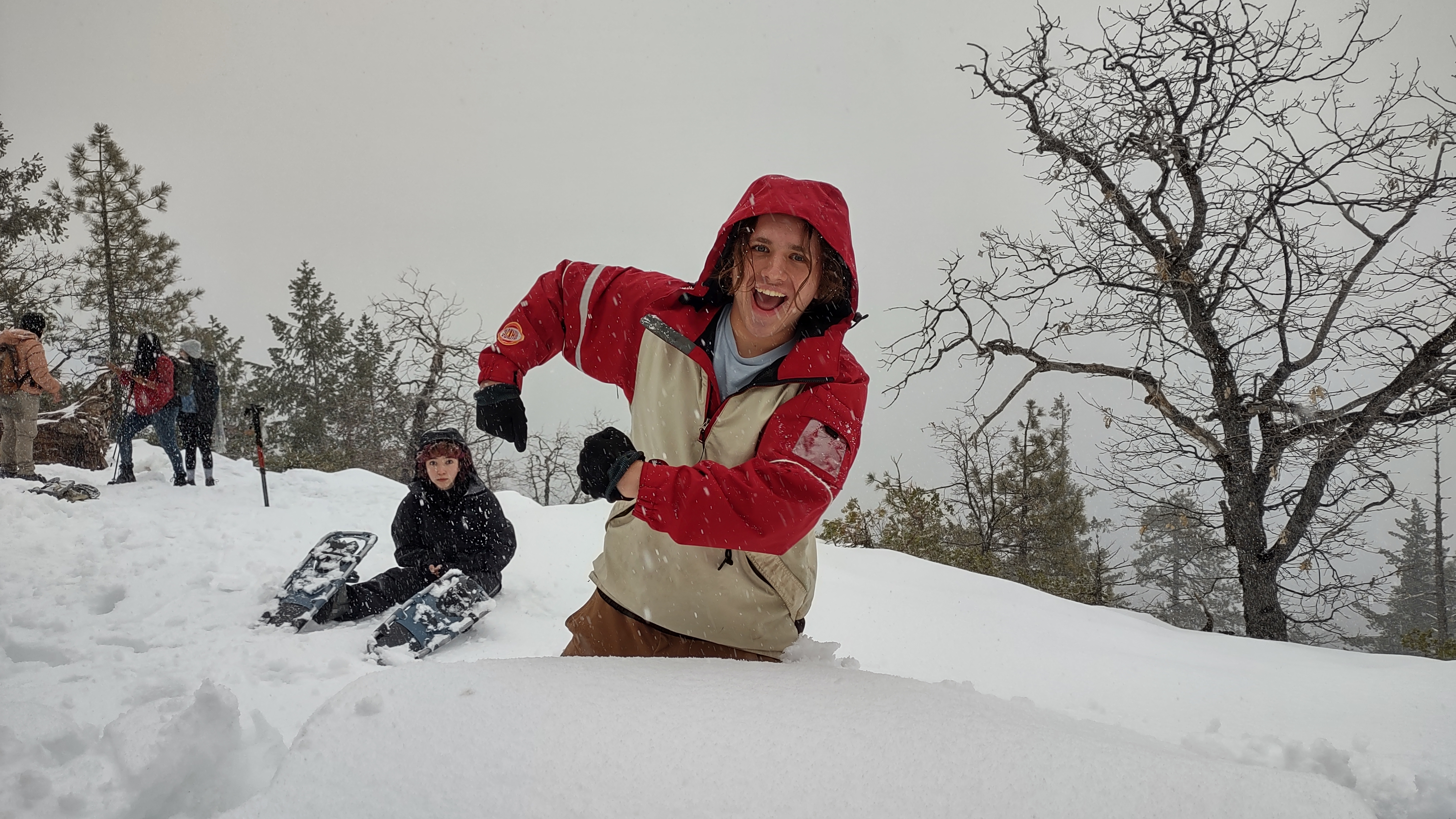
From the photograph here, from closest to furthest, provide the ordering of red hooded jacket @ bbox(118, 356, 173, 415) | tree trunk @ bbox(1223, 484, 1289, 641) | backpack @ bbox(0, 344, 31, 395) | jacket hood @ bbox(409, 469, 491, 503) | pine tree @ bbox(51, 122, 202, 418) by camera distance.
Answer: jacket hood @ bbox(409, 469, 491, 503) < backpack @ bbox(0, 344, 31, 395) < tree trunk @ bbox(1223, 484, 1289, 641) < red hooded jacket @ bbox(118, 356, 173, 415) < pine tree @ bbox(51, 122, 202, 418)

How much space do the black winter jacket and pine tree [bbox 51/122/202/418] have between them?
16445mm

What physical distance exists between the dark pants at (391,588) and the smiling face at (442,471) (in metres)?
0.59

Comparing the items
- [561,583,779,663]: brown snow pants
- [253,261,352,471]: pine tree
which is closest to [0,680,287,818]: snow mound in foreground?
[561,583,779,663]: brown snow pants

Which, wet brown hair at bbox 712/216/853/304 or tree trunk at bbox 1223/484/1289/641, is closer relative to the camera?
wet brown hair at bbox 712/216/853/304

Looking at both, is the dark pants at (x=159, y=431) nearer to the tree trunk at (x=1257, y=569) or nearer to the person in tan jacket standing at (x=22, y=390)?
the person in tan jacket standing at (x=22, y=390)

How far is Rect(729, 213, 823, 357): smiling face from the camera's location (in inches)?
70.7

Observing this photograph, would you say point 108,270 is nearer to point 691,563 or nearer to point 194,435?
point 194,435

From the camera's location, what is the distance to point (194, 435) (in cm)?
791

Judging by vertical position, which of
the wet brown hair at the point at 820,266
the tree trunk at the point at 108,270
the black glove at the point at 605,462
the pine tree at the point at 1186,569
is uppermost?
the tree trunk at the point at 108,270

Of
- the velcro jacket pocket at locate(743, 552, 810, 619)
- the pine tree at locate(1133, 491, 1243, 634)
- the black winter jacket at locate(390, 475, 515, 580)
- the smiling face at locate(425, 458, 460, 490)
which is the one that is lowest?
the pine tree at locate(1133, 491, 1243, 634)

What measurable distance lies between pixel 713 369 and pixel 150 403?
892 cm

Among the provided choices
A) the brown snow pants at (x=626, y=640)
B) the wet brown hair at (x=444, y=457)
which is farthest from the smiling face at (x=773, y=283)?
the wet brown hair at (x=444, y=457)

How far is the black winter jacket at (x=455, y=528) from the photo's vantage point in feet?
14.6

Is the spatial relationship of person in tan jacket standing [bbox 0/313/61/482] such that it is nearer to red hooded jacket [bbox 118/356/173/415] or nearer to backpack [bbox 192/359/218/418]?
red hooded jacket [bbox 118/356/173/415]
